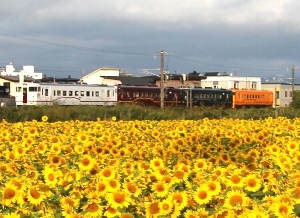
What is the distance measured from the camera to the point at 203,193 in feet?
14.7

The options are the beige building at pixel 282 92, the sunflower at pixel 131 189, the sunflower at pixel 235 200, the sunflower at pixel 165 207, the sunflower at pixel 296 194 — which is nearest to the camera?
the sunflower at pixel 165 207

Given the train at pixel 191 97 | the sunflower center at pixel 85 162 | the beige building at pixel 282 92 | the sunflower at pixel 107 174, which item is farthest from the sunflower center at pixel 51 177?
the beige building at pixel 282 92

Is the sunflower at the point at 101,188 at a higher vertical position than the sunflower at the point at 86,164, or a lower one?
lower

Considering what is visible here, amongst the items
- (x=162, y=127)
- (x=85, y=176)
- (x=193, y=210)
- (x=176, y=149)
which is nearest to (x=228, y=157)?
(x=176, y=149)

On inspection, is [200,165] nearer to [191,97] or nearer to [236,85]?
[191,97]

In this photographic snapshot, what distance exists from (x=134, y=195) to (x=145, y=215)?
37cm

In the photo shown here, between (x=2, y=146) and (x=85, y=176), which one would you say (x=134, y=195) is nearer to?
(x=85, y=176)

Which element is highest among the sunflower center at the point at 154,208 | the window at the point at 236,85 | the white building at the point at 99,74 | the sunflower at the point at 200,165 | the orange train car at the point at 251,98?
the white building at the point at 99,74

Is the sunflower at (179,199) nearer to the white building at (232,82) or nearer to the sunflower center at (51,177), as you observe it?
the sunflower center at (51,177)

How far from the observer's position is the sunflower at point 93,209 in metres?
4.20

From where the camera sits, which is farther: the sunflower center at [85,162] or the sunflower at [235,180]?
the sunflower center at [85,162]

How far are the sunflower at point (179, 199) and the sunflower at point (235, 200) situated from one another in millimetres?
279

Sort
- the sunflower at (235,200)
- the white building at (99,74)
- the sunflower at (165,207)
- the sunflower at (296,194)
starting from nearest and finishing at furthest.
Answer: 1. the sunflower at (165,207)
2. the sunflower at (235,200)
3. the sunflower at (296,194)
4. the white building at (99,74)

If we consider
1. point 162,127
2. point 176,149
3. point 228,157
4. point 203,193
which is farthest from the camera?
point 162,127
